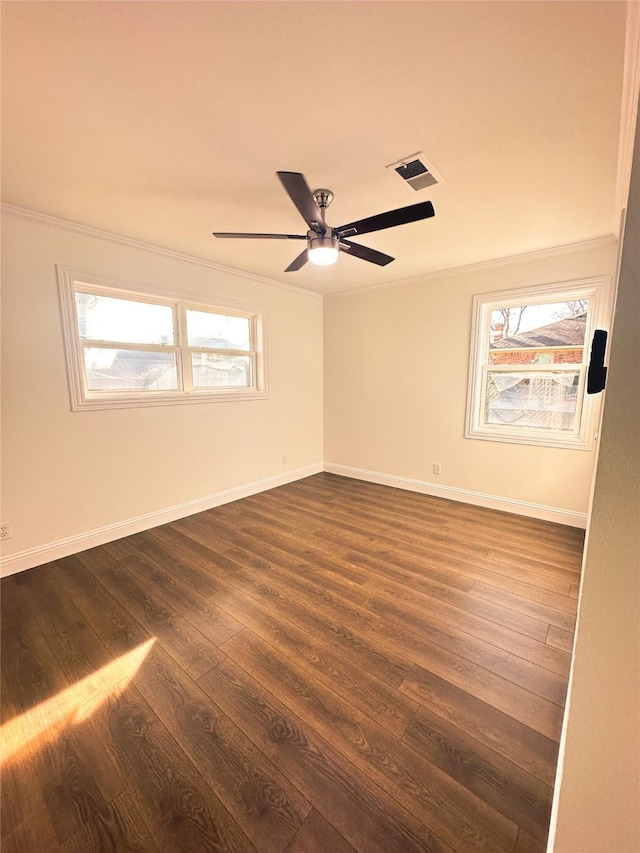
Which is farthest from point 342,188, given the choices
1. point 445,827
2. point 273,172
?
point 445,827

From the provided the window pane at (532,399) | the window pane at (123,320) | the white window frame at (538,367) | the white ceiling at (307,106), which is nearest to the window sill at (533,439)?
Result: the white window frame at (538,367)

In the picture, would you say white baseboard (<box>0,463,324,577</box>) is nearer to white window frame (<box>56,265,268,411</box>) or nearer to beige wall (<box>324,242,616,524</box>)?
white window frame (<box>56,265,268,411</box>)

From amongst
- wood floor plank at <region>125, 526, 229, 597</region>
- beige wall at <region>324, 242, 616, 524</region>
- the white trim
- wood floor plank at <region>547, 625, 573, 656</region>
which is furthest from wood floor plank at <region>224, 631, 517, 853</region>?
the white trim

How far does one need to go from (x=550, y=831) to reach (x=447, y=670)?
2.01ft

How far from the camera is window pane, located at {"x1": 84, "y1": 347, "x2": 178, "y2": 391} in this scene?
2836mm

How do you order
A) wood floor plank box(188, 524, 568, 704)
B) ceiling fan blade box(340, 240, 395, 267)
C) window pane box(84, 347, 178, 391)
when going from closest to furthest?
wood floor plank box(188, 524, 568, 704), ceiling fan blade box(340, 240, 395, 267), window pane box(84, 347, 178, 391)

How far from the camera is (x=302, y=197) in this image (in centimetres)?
162

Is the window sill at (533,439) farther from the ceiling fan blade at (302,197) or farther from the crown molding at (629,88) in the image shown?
the ceiling fan blade at (302,197)

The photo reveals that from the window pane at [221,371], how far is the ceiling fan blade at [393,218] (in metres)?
2.15

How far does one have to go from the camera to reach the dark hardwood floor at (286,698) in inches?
42.3

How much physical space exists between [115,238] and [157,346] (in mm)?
911

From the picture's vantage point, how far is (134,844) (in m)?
1.02

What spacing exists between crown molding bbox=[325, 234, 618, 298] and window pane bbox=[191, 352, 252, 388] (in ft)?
5.86

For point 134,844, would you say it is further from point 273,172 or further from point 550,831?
point 273,172
